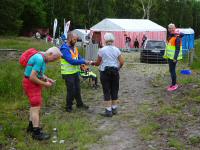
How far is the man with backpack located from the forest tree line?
52.5 m

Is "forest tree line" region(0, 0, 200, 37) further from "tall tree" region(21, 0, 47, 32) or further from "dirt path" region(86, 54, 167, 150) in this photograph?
"dirt path" region(86, 54, 167, 150)

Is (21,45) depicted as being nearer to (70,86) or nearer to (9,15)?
(9,15)

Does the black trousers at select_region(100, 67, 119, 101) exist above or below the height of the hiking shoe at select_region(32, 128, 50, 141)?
above

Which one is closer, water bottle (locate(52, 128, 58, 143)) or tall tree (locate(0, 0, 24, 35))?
water bottle (locate(52, 128, 58, 143))

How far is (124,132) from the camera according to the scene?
801 cm

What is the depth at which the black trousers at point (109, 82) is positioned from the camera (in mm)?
9398

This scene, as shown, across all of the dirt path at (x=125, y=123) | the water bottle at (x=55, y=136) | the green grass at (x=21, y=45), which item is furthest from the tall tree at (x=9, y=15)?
the water bottle at (x=55, y=136)

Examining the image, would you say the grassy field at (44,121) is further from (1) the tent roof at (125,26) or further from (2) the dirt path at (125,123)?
(1) the tent roof at (125,26)

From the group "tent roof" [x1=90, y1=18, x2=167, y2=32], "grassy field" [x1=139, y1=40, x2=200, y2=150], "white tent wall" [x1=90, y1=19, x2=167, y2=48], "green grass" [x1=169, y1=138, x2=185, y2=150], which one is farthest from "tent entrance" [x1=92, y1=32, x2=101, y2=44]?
"green grass" [x1=169, y1=138, x2=185, y2=150]

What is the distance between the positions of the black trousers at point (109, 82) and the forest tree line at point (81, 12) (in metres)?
51.0

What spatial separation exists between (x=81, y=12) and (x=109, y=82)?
75667mm

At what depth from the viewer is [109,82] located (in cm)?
959

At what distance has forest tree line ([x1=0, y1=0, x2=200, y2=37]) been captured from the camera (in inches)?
2406

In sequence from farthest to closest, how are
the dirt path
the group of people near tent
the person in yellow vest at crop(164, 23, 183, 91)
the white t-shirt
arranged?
the person in yellow vest at crop(164, 23, 183, 91), the white t-shirt, the group of people near tent, the dirt path
